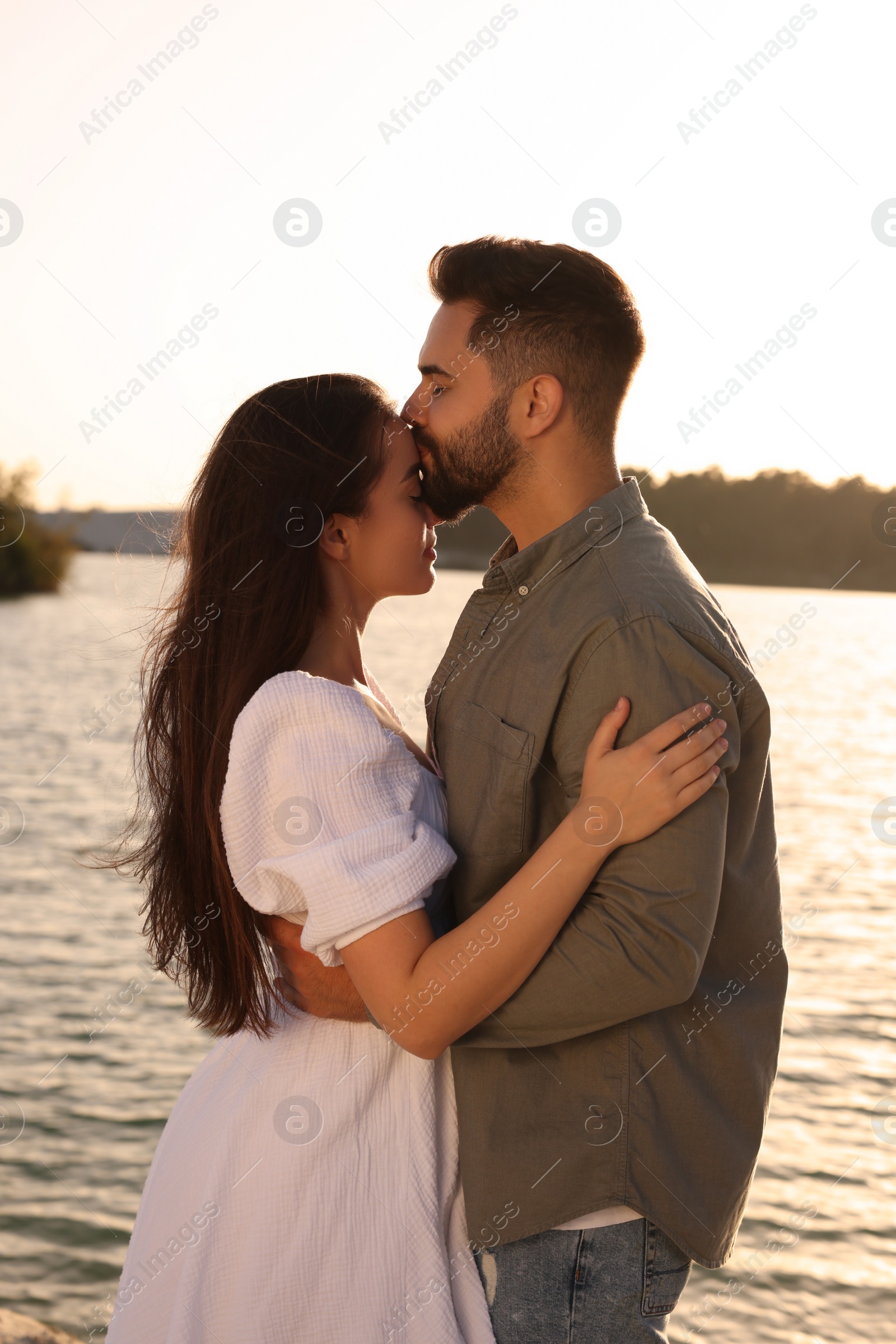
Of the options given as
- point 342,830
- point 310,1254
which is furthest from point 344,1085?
point 342,830

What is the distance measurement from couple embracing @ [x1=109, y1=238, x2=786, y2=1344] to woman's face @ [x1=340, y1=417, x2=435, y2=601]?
0.05 ft

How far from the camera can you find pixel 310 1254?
1.90 metres

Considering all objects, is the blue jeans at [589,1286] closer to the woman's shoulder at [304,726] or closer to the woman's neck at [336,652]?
the woman's shoulder at [304,726]

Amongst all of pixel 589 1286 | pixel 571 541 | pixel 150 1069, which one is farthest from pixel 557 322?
pixel 150 1069

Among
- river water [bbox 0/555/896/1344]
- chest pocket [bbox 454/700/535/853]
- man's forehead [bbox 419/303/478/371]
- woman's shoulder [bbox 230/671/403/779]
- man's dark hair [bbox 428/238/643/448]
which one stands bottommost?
river water [bbox 0/555/896/1344]

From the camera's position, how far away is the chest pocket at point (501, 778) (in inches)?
77.1

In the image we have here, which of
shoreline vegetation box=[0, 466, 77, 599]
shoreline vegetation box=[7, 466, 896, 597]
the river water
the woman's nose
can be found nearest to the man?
the woman's nose

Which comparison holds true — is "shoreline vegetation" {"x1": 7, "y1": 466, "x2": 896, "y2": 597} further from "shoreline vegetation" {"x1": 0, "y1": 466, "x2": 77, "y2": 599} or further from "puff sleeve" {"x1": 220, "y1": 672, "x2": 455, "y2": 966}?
"puff sleeve" {"x1": 220, "y1": 672, "x2": 455, "y2": 966}

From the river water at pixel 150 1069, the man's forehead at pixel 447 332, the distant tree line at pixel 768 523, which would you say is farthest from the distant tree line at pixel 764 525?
the man's forehead at pixel 447 332

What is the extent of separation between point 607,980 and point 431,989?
0.93ft

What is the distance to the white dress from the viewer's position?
6.11 ft

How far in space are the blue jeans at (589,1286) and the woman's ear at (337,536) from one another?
1318mm

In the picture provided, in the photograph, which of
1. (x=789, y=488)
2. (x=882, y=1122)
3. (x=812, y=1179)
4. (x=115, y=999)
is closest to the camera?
(x=812, y=1179)

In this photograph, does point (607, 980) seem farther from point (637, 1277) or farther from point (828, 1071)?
point (828, 1071)
